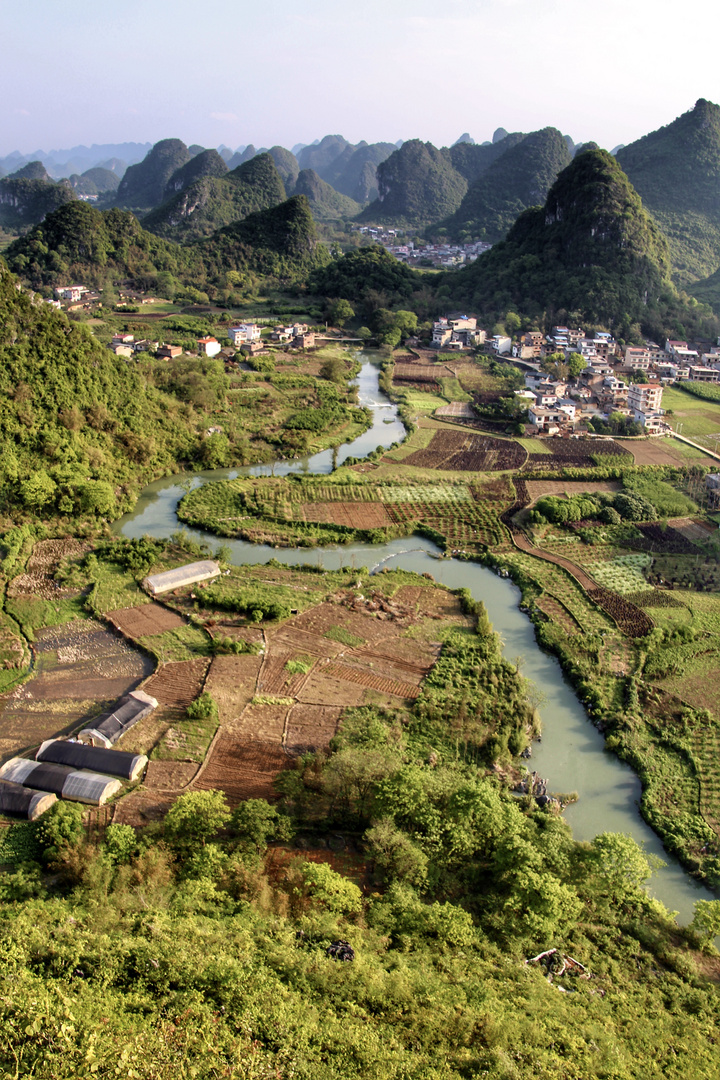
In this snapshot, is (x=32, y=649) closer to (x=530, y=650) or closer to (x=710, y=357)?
(x=530, y=650)

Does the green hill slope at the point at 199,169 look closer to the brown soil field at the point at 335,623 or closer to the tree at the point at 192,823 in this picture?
the brown soil field at the point at 335,623

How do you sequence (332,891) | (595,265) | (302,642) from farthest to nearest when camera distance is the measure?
(595,265) → (302,642) → (332,891)

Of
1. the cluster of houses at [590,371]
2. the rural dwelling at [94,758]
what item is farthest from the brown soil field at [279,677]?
the cluster of houses at [590,371]

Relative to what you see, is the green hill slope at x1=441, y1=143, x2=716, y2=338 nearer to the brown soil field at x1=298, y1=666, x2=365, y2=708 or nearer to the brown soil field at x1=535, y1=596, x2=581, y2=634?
the brown soil field at x1=535, y1=596, x2=581, y2=634

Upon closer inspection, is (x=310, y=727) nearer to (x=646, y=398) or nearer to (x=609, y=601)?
(x=609, y=601)

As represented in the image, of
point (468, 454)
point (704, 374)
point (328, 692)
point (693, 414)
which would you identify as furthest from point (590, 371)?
point (328, 692)

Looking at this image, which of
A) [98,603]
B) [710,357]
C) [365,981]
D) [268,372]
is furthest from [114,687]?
[710,357]
